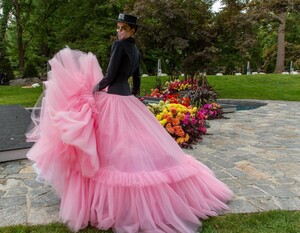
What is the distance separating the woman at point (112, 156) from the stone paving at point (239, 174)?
1.51ft

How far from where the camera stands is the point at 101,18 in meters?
18.7

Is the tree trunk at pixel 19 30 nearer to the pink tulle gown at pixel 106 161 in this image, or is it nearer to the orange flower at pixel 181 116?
the orange flower at pixel 181 116

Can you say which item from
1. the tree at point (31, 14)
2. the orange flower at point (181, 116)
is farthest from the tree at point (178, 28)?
the tree at point (31, 14)

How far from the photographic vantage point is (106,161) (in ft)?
8.42

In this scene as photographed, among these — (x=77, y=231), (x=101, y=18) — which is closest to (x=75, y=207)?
(x=77, y=231)

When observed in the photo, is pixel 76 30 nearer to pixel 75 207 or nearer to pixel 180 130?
pixel 180 130

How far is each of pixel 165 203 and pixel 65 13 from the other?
64.8 feet

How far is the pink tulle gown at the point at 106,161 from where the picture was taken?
2465mm

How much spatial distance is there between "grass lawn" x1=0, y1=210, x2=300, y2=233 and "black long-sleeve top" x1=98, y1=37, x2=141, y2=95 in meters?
1.21

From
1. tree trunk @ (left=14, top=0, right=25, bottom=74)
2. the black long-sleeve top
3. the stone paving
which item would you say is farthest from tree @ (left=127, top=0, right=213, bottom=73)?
tree trunk @ (left=14, top=0, right=25, bottom=74)

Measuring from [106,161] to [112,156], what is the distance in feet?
0.22

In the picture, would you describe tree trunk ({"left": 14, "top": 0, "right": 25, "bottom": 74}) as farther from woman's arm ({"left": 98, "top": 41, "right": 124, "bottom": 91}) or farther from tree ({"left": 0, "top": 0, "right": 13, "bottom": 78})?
woman's arm ({"left": 98, "top": 41, "right": 124, "bottom": 91})

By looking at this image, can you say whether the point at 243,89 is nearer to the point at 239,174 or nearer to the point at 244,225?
the point at 239,174

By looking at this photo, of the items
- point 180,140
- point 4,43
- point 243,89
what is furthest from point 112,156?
point 4,43
